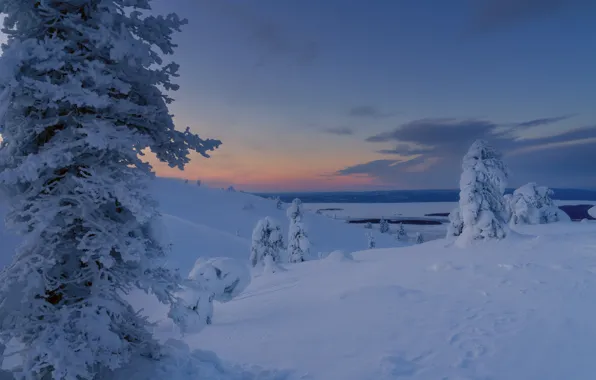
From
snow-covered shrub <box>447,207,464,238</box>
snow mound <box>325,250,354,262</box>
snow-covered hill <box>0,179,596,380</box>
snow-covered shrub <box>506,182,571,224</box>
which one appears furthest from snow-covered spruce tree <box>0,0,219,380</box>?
snow-covered shrub <box>506,182,571,224</box>

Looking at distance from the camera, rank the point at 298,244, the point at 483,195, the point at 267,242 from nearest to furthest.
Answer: the point at 483,195 < the point at 267,242 < the point at 298,244

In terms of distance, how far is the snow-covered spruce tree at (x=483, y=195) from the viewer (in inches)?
776

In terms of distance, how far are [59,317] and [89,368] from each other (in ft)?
3.12

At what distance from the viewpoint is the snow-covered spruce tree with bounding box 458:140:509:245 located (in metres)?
19.7

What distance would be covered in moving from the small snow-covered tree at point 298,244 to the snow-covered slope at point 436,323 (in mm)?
22569

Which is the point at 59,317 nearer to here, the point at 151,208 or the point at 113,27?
the point at 151,208

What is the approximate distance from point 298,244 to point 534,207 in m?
25.1

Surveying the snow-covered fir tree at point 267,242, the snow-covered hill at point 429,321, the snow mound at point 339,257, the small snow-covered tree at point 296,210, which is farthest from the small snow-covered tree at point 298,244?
the snow-covered hill at point 429,321

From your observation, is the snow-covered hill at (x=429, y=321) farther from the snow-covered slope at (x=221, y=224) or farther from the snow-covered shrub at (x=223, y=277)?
the snow-covered slope at (x=221, y=224)

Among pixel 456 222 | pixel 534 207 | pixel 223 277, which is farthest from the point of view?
pixel 456 222

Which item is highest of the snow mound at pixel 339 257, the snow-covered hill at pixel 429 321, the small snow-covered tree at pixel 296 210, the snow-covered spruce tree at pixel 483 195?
the snow-covered spruce tree at pixel 483 195

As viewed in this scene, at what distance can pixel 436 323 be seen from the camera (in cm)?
873

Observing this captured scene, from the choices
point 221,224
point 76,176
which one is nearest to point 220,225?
point 221,224

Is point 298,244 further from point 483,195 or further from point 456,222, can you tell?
point 483,195
